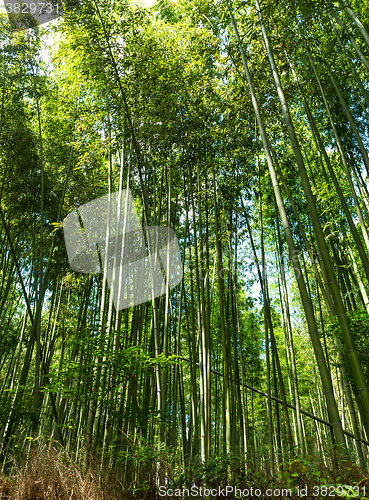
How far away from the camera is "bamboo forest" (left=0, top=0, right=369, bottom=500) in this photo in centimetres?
259

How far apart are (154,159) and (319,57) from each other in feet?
7.57

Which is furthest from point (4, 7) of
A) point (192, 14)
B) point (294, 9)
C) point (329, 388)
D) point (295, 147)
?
point (329, 388)

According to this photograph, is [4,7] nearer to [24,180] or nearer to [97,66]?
[97,66]

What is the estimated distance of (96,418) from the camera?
119 inches

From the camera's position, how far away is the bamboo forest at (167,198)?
2.59m
